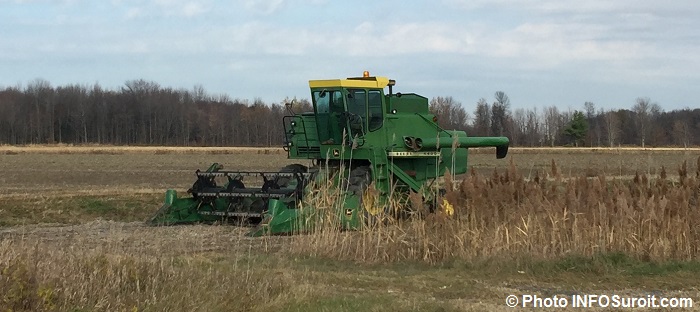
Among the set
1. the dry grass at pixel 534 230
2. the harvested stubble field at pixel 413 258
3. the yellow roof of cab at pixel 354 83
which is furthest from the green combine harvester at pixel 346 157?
the dry grass at pixel 534 230

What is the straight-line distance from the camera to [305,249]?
11070mm

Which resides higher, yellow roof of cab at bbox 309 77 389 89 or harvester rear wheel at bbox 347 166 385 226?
yellow roof of cab at bbox 309 77 389 89

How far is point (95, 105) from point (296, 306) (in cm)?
11047

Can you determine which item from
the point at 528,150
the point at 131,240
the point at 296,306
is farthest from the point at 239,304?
the point at 528,150

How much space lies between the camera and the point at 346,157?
15.0 meters

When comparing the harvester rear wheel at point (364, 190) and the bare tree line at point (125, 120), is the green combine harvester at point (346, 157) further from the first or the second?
the bare tree line at point (125, 120)

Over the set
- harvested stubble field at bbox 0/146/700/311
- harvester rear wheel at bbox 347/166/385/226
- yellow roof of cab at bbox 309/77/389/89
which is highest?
yellow roof of cab at bbox 309/77/389/89

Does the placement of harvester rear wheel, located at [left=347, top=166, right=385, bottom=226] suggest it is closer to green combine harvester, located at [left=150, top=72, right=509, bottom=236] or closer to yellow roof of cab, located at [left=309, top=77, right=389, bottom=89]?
green combine harvester, located at [left=150, top=72, right=509, bottom=236]

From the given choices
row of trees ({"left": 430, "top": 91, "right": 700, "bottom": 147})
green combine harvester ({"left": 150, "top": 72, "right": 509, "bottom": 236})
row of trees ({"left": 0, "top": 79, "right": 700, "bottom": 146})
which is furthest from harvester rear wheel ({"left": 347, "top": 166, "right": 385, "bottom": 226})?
row of trees ({"left": 0, "top": 79, "right": 700, "bottom": 146})

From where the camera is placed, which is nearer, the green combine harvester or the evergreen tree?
the green combine harvester

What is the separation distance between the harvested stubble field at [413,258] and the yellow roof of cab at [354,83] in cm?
340

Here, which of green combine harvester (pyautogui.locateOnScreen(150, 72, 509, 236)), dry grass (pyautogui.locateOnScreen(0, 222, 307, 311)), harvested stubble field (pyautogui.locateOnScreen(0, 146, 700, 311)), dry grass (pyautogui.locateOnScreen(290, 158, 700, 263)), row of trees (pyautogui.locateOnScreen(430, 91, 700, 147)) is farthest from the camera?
row of trees (pyautogui.locateOnScreen(430, 91, 700, 147))

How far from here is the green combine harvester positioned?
563 inches

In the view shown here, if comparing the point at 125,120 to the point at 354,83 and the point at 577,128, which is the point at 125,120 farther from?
the point at 354,83
